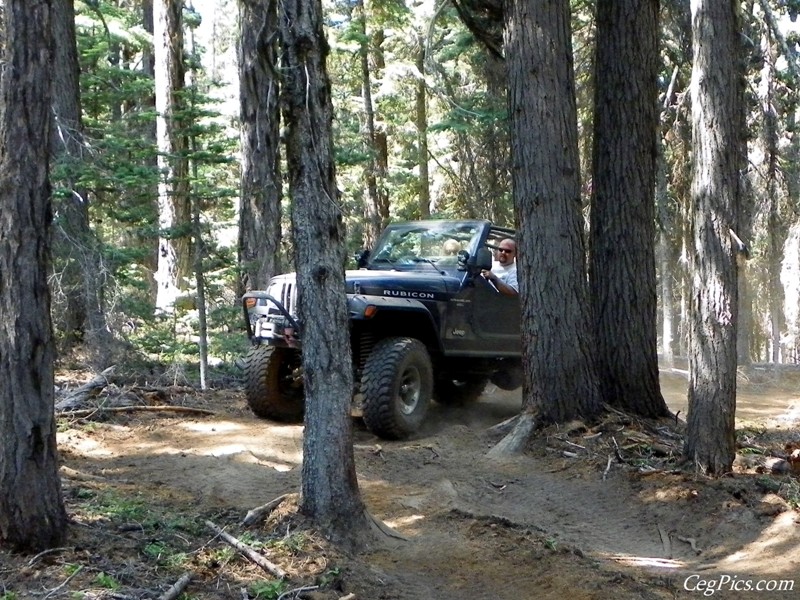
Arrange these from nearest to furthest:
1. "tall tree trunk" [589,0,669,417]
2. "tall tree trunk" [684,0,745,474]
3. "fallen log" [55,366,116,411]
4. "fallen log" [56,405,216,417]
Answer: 1. "tall tree trunk" [684,0,745,474]
2. "fallen log" [56,405,216,417]
3. "fallen log" [55,366,116,411]
4. "tall tree trunk" [589,0,669,417]

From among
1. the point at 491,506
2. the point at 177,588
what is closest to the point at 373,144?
the point at 491,506

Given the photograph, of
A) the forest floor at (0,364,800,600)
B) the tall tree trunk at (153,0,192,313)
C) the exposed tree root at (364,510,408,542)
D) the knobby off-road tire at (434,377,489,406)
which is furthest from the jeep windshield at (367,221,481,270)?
the tall tree trunk at (153,0,192,313)

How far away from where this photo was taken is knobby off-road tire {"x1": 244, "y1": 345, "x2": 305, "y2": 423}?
979cm

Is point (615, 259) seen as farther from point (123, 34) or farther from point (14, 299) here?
point (123, 34)

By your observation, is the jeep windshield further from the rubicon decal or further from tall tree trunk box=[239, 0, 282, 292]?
tall tree trunk box=[239, 0, 282, 292]

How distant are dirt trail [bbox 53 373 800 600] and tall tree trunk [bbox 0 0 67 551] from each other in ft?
6.63

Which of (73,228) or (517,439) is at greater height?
(73,228)

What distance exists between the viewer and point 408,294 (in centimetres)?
989

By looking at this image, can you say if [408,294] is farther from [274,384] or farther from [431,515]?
[431,515]

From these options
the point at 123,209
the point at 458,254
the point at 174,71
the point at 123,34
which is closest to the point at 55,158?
the point at 123,209

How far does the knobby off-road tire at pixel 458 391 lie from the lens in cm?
1152

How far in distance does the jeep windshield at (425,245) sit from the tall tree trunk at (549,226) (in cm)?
112

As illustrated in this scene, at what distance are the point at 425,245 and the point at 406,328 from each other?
136cm

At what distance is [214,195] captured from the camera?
1255 cm
